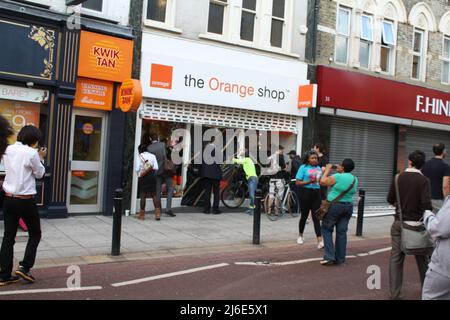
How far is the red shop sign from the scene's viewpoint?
1428cm

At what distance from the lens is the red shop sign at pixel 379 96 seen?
46.9ft

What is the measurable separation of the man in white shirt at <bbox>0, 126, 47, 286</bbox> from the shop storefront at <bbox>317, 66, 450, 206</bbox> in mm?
9938

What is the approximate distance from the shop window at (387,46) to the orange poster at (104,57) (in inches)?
361

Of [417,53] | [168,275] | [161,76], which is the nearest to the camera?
[168,275]

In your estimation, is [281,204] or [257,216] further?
[281,204]

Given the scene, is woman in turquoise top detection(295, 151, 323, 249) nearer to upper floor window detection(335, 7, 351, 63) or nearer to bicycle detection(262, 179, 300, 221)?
bicycle detection(262, 179, 300, 221)

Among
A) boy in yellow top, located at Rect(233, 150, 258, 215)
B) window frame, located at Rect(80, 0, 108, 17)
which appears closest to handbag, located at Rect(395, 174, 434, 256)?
boy in yellow top, located at Rect(233, 150, 258, 215)

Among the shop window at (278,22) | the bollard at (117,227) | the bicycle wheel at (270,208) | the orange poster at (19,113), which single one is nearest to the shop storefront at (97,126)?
the orange poster at (19,113)

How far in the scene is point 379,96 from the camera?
50.7 feet

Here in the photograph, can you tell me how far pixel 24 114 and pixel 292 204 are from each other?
23.1 feet

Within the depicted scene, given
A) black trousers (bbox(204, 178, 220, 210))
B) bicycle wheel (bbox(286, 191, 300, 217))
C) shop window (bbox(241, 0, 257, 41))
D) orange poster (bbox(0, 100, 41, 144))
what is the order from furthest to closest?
shop window (bbox(241, 0, 257, 41))
bicycle wheel (bbox(286, 191, 300, 217))
black trousers (bbox(204, 178, 220, 210))
orange poster (bbox(0, 100, 41, 144))

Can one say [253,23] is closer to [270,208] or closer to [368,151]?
[270,208]

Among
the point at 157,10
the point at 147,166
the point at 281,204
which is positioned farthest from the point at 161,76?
the point at 281,204

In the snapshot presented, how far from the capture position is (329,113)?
14328mm
